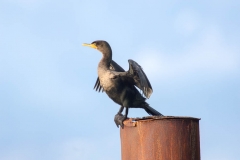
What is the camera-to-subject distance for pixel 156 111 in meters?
7.23

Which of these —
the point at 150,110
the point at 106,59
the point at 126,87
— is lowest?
the point at 150,110

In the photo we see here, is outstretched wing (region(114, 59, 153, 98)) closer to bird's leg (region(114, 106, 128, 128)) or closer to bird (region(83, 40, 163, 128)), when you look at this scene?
bird (region(83, 40, 163, 128))

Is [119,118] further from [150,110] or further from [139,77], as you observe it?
[150,110]

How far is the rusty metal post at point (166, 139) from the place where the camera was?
5.39 meters

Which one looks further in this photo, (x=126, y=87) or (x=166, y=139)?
(x=126, y=87)

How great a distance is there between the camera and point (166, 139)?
17.7 ft

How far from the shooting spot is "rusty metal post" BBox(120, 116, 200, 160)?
212 inches

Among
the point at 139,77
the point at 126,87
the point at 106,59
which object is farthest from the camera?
the point at 106,59

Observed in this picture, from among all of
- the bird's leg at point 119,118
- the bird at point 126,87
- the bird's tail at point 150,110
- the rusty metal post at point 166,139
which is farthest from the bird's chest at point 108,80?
the rusty metal post at point 166,139

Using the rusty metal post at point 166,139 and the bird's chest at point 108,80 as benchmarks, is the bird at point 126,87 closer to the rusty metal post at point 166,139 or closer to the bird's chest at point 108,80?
the bird's chest at point 108,80

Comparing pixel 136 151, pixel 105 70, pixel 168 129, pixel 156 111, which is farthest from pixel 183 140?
pixel 105 70

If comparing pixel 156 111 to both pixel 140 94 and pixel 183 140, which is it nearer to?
pixel 140 94

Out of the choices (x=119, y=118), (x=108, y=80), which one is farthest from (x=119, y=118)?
(x=108, y=80)

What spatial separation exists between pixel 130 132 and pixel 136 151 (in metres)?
0.30
